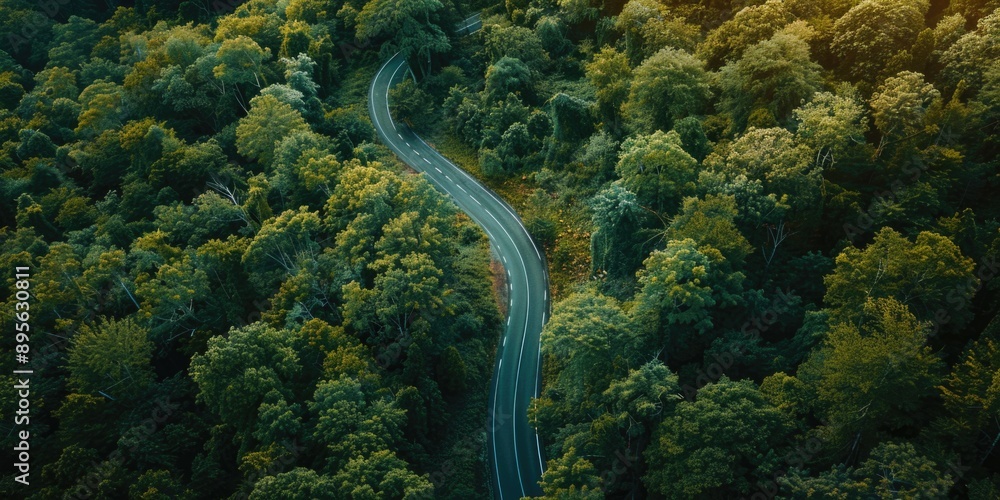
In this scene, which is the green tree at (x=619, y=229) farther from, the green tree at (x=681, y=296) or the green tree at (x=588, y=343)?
the green tree at (x=588, y=343)

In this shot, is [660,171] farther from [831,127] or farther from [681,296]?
[831,127]

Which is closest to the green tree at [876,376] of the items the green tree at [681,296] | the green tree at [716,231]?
the green tree at [681,296]

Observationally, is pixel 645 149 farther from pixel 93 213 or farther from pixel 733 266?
pixel 93 213

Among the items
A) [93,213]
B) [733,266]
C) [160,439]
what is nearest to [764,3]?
[733,266]

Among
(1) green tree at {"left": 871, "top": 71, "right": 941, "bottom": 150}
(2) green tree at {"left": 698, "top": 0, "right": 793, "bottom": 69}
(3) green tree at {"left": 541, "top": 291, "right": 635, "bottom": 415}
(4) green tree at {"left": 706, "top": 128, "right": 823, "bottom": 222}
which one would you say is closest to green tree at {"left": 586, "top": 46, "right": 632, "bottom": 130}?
(2) green tree at {"left": 698, "top": 0, "right": 793, "bottom": 69}

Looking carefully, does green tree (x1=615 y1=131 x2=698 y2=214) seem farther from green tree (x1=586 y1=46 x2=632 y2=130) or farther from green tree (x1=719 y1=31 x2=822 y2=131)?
green tree (x1=586 y1=46 x2=632 y2=130)

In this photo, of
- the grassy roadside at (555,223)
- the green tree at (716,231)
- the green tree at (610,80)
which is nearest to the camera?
the green tree at (716,231)
